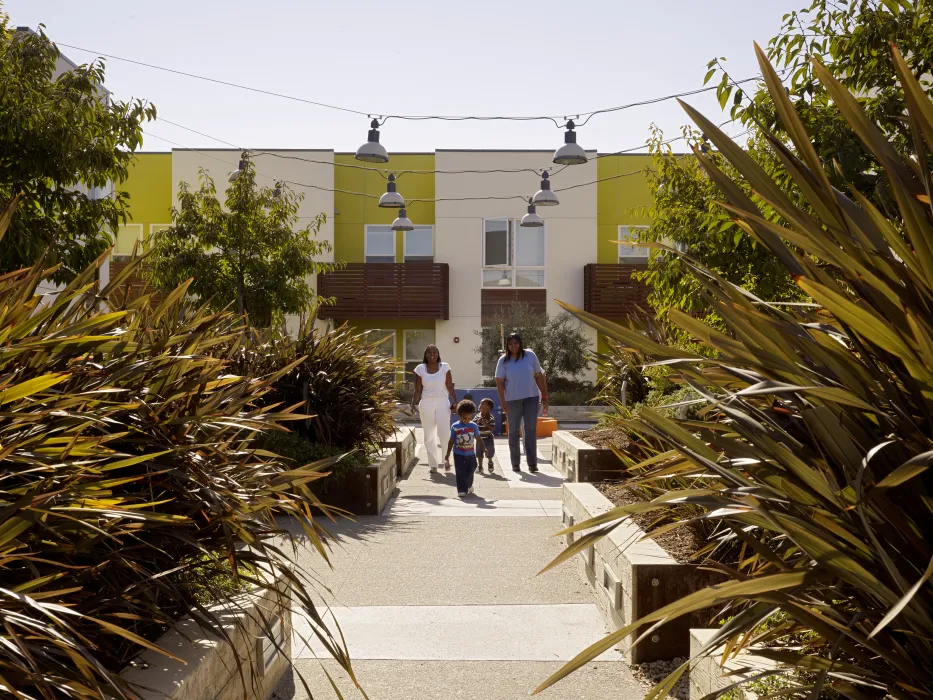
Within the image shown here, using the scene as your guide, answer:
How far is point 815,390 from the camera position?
186cm

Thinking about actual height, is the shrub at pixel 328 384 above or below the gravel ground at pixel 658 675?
above

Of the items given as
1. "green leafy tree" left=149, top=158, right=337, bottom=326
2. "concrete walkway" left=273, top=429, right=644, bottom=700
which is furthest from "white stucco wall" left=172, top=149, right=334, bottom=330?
"concrete walkway" left=273, top=429, right=644, bottom=700

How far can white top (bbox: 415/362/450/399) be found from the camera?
12.6 m

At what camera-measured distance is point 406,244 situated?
Result: 3497 cm

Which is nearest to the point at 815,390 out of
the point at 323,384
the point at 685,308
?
the point at 685,308

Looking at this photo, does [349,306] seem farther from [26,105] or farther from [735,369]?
[735,369]

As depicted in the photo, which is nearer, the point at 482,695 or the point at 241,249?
the point at 482,695

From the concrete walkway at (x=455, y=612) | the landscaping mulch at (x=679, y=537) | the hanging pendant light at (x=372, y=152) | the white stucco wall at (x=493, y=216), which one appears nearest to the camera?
the concrete walkway at (x=455, y=612)

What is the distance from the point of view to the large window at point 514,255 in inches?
1367

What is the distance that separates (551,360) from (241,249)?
46.7ft

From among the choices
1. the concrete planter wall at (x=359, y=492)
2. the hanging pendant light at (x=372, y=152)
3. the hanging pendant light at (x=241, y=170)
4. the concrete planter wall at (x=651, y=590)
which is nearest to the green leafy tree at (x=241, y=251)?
the hanging pendant light at (x=241, y=170)

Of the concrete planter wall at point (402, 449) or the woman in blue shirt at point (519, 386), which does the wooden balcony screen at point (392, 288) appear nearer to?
the concrete planter wall at point (402, 449)

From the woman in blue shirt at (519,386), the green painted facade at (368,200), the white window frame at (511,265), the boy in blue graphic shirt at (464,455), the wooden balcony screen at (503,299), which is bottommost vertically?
the boy in blue graphic shirt at (464,455)

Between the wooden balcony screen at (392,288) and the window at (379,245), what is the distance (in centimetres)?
97
